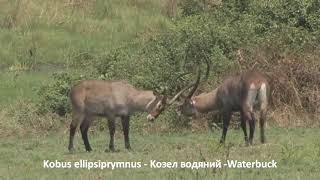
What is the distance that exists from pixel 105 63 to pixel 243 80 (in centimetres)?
572

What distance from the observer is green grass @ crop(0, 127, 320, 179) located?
9500mm

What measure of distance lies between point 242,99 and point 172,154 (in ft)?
6.33

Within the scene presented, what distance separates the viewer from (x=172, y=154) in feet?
37.5

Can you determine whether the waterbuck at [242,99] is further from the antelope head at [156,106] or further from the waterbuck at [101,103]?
the waterbuck at [101,103]

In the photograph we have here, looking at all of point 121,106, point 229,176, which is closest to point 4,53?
point 121,106

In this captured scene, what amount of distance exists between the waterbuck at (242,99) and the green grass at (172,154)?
15.9 inches

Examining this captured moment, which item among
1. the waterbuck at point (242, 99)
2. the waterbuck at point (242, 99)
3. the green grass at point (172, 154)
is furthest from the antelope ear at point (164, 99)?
the waterbuck at point (242, 99)

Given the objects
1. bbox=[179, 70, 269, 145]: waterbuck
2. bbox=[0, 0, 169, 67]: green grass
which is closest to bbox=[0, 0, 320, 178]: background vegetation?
bbox=[179, 70, 269, 145]: waterbuck

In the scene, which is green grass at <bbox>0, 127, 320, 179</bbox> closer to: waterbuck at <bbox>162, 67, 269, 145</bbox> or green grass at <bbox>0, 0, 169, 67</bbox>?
waterbuck at <bbox>162, 67, 269, 145</bbox>

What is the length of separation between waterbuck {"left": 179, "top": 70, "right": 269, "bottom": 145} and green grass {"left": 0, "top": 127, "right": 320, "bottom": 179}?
0.40 m

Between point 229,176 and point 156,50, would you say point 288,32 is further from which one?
point 229,176

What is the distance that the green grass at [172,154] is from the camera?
31.2 ft

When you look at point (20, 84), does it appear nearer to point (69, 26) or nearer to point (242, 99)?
point (69, 26)

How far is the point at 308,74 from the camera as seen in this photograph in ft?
54.0
